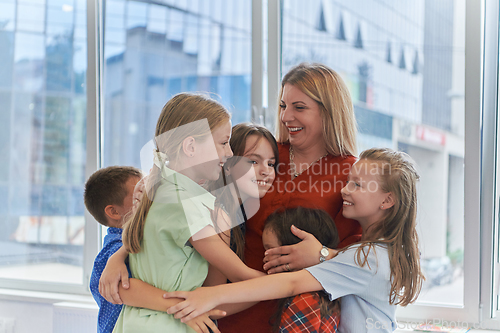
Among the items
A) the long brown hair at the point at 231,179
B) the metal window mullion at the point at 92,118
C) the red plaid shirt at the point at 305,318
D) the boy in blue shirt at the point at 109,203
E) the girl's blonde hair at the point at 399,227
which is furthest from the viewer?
the metal window mullion at the point at 92,118

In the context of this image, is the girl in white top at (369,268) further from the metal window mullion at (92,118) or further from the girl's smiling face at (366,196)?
the metal window mullion at (92,118)

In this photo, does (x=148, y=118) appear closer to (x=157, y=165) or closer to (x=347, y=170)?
(x=157, y=165)

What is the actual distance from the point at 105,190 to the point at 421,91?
1534 millimetres

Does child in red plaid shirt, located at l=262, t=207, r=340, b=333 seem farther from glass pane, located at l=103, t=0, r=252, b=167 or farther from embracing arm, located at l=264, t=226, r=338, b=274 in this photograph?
glass pane, located at l=103, t=0, r=252, b=167

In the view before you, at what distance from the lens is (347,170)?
1401 mm

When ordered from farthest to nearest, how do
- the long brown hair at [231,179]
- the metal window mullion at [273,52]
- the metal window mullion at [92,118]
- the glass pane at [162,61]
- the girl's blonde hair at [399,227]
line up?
1. the metal window mullion at [92,118]
2. the glass pane at [162,61]
3. the metal window mullion at [273,52]
4. the long brown hair at [231,179]
5. the girl's blonde hair at [399,227]

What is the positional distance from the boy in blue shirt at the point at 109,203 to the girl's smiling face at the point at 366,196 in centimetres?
81

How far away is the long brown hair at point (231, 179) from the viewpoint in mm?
1334

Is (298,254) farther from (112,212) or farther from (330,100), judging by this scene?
(112,212)

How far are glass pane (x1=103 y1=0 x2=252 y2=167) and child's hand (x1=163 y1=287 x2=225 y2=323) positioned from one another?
1.24 m

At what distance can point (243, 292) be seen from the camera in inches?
45.1

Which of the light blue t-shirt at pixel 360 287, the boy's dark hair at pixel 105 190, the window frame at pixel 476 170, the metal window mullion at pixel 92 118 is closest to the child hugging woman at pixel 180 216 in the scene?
the light blue t-shirt at pixel 360 287

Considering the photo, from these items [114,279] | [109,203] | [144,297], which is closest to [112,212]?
[109,203]

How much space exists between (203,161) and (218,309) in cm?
46
